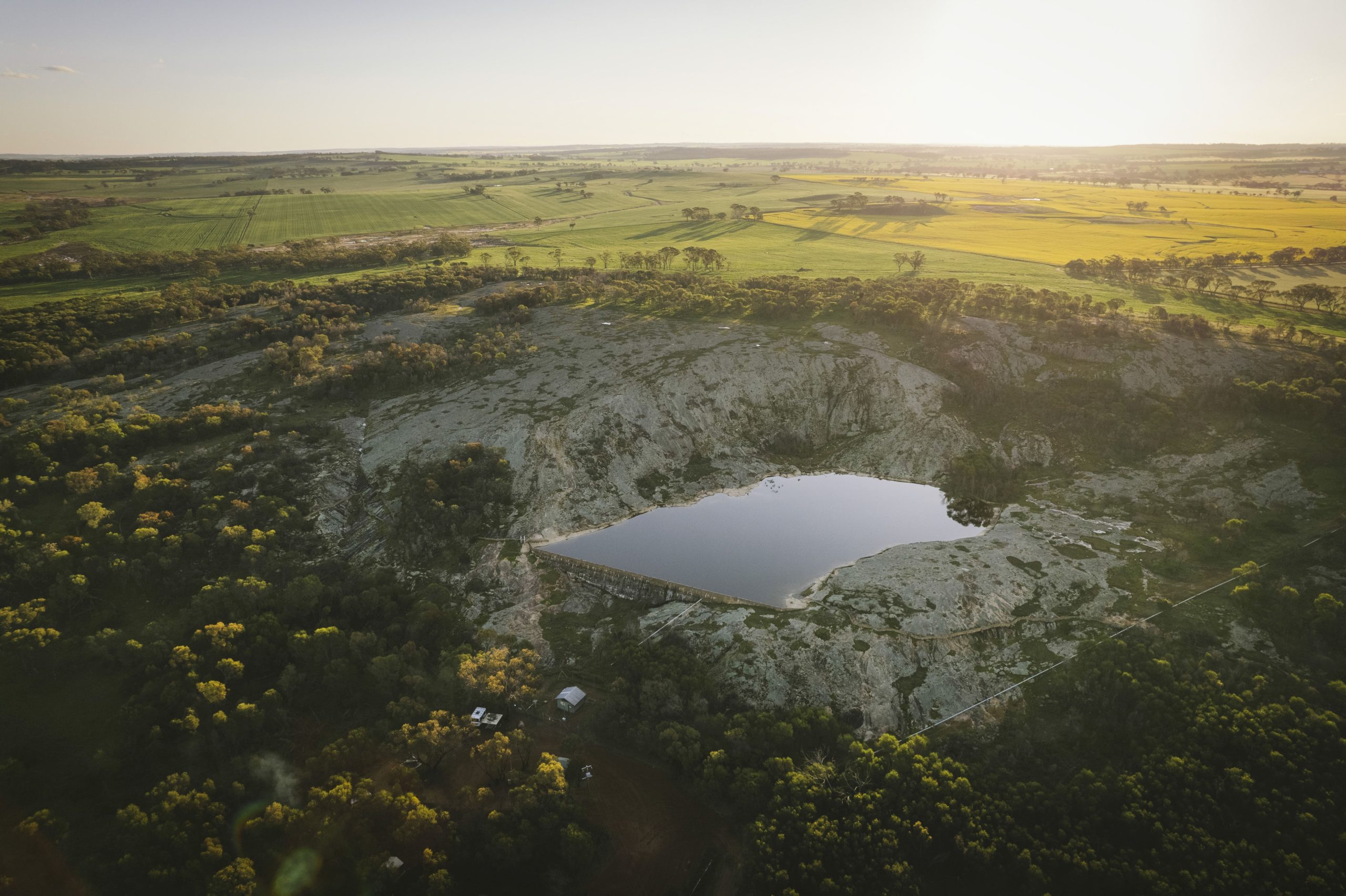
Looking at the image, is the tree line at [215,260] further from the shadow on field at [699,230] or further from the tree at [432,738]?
the tree at [432,738]

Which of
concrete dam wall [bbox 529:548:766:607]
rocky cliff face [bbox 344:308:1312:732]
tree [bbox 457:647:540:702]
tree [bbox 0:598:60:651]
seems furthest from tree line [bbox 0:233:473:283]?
tree [bbox 457:647:540:702]

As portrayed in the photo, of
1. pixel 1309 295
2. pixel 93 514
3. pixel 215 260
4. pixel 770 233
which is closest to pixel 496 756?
pixel 93 514

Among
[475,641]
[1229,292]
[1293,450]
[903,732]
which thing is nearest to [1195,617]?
[903,732]

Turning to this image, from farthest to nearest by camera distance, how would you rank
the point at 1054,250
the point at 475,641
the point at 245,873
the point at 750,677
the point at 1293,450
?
the point at 1054,250 < the point at 1293,450 < the point at 475,641 < the point at 750,677 < the point at 245,873

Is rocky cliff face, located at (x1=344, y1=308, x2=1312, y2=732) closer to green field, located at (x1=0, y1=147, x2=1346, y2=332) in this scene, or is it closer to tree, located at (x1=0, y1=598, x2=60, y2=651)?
tree, located at (x1=0, y1=598, x2=60, y2=651)

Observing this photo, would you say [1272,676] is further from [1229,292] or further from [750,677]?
[1229,292]
